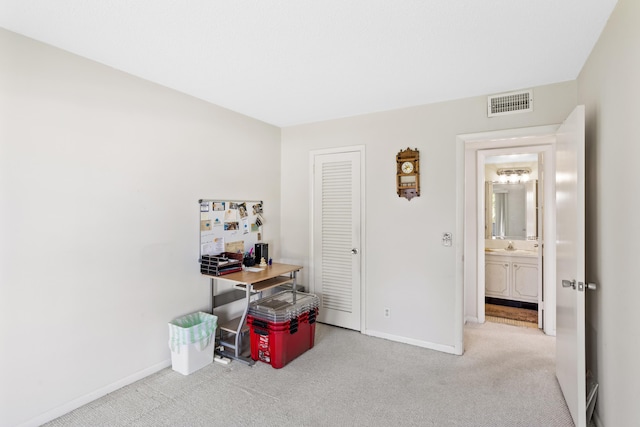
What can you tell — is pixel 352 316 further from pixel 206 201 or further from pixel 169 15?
pixel 169 15

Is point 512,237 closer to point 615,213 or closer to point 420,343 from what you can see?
point 420,343

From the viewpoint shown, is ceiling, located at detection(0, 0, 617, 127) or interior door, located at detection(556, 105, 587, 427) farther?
interior door, located at detection(556, 105, 587, 427)

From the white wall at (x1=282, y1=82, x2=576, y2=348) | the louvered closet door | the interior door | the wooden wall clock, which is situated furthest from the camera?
the louvered closet door

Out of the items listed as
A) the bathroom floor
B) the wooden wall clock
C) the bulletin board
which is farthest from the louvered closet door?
the bathroom floor

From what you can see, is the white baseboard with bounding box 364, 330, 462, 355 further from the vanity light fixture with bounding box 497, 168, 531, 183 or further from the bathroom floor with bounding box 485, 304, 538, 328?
the vanity light fixture with bounding box 497, 168, 531, 183

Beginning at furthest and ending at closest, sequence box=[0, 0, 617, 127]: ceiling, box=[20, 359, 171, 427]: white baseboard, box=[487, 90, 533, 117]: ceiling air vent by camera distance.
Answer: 1. box=[487, 90, 533, 117]: ceiling air vent
2. box=[20, 359, 171, 427]: white baseboard
3. box=[0, 0, 617, 127]: ceiling

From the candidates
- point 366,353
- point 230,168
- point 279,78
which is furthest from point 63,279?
point 366,353

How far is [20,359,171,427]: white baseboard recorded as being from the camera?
2027 millimetres

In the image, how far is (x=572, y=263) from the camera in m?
2.04

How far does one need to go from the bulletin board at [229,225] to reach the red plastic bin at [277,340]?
83 cm

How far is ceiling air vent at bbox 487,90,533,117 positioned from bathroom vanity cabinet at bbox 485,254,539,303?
8.24 feet

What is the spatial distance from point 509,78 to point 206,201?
288 centimetres

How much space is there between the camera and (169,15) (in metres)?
1.74

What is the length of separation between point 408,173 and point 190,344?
2.57 meters
